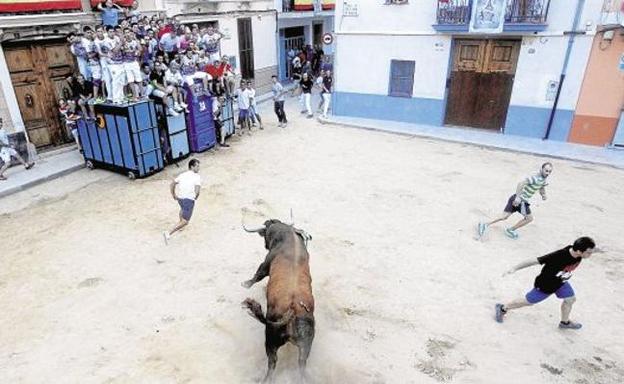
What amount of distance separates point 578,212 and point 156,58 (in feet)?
34.0

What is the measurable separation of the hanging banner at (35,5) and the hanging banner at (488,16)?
10.8 metres

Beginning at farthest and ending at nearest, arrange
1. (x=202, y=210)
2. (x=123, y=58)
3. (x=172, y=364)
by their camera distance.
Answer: (x=123, y=58) < (x=202, y=210) < (x=172, y=364)

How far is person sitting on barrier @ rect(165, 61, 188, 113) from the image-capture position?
416 inches

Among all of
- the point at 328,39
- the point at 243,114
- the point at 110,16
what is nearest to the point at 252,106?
the point at 243,114

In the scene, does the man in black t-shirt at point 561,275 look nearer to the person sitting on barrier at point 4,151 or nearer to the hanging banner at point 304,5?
the person sitting on barrier at point 4,151

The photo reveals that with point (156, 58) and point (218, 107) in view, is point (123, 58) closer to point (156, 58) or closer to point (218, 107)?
point (156, 58)

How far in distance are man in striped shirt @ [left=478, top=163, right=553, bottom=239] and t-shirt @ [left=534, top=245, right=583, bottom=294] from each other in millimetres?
2339

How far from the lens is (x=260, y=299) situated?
602 centimetres

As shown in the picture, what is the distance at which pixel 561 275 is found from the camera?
5.05 metres

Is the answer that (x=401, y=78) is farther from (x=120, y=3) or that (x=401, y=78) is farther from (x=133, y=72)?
(x=120, y=3)

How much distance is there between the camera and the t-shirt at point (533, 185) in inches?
278

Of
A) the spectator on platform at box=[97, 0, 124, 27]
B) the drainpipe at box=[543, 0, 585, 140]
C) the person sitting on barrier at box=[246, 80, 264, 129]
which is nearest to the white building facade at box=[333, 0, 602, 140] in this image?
the drainpipe at box=[543, 0, 585, 140]

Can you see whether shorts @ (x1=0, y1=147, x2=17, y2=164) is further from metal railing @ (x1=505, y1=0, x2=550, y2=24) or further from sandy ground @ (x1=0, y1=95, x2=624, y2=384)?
metal railing @ (x1=505, y1=0, x2=550, y2=24)

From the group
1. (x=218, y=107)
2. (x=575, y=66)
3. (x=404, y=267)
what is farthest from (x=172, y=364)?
(x=575, y=66)
